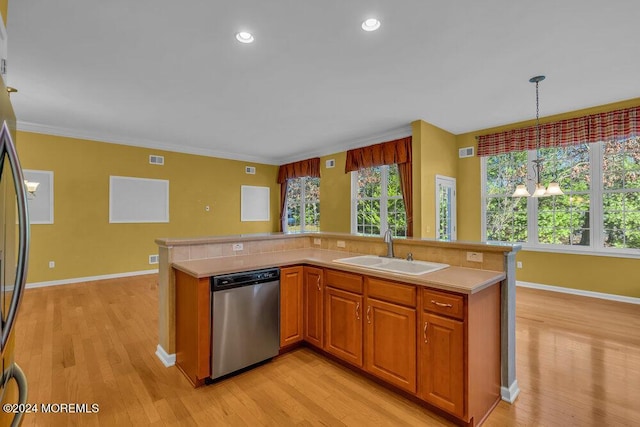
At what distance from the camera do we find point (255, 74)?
3309 millimetres

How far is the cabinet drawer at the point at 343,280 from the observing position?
91.0 inches

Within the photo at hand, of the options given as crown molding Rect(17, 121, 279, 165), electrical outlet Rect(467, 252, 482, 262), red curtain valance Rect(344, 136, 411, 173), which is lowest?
electrical outlet Rect(467, 252, 482, 262)

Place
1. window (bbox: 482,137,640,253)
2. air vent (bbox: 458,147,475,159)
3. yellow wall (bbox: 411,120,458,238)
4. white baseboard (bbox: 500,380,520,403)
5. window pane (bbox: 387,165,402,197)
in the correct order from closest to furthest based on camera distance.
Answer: white baseboard (bbox: 500,380,520,403) < window (bbox: 482,137,640,253) < yellow wall (bbox: 411,120,458,238) < air vent (bbox: 458,147,475,159) < window pane (bbox: 387,165,402,197)

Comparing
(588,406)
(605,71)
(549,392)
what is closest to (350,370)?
(549,392)

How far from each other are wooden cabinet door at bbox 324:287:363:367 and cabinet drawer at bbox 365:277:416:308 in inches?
6.2

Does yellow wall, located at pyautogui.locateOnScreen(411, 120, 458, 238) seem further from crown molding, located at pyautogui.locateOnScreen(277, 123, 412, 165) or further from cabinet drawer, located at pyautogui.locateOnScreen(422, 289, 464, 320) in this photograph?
cabinet drawer, located at pyautogui.locateOnScreen(422, 289, 464, 320)

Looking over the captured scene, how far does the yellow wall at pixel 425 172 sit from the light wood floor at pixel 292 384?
6.62ft

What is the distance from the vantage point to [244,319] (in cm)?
237

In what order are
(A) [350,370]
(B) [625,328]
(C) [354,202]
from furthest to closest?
(C) [354,202], (B) [625,328], (A) [350,370]

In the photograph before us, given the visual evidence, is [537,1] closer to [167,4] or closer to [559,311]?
[167,4]

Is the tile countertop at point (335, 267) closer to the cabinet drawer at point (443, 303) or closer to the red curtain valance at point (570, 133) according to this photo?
the cabinet drawer at point (443, 303)

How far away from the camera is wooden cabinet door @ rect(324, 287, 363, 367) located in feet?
7.61

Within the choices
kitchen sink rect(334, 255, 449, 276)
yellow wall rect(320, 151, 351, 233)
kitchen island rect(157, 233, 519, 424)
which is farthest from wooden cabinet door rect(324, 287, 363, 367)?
yellow wall rect(320, 151, 351, 233)

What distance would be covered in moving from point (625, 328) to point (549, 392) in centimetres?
206
